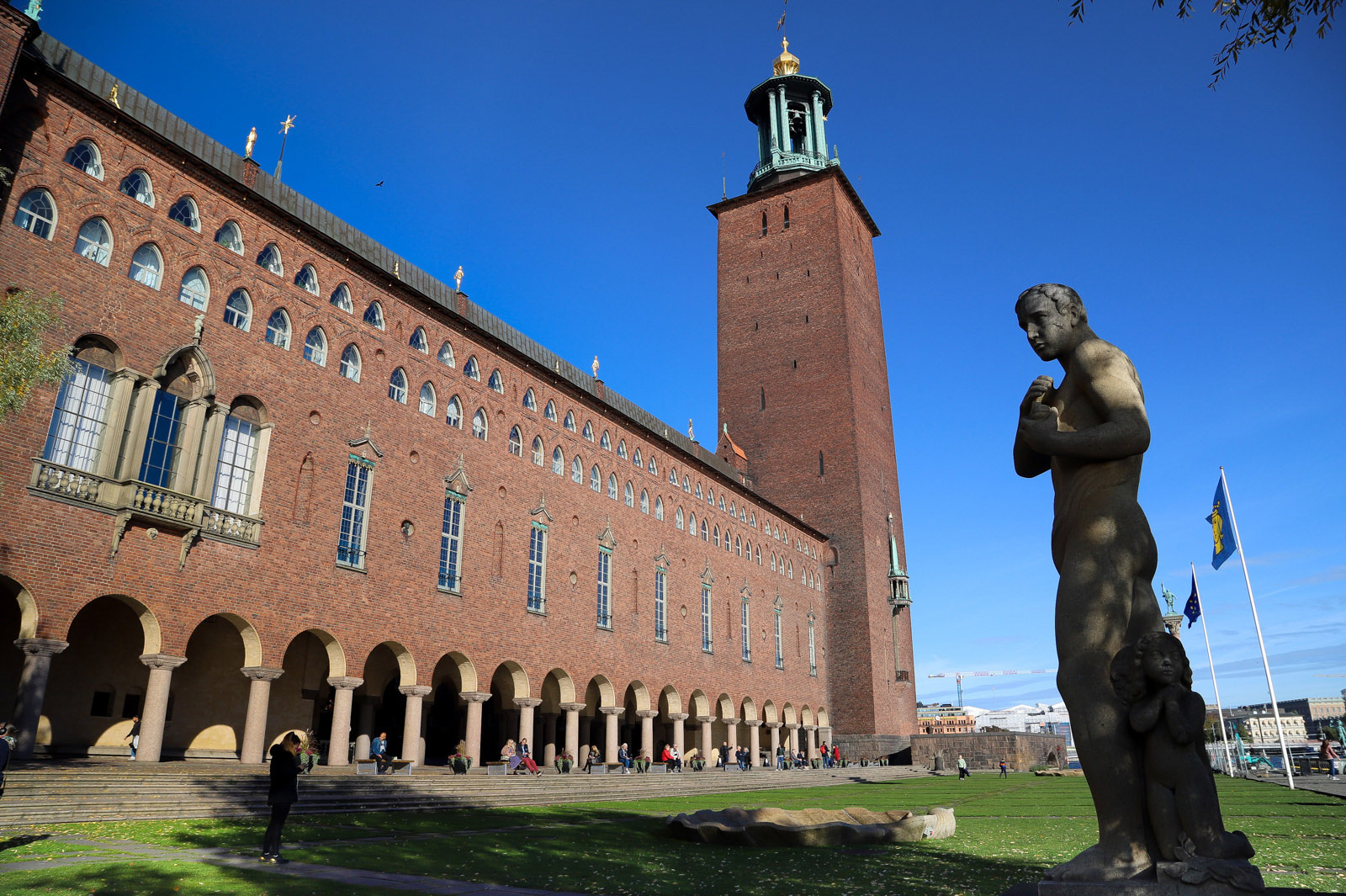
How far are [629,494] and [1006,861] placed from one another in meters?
27.5

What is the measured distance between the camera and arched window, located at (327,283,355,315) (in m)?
23.5

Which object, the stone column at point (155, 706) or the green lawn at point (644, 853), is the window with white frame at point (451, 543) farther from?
the green lawn at point (644, 853)


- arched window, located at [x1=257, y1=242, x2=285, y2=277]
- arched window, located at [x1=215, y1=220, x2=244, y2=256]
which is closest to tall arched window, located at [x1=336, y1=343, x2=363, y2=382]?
arched window, located at [x1=257, y1=242, x2=285, y2=277]

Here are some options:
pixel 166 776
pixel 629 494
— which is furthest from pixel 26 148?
pixel 629 494

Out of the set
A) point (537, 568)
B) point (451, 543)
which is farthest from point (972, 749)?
point (451, 543)

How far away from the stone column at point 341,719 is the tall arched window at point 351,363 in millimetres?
7866

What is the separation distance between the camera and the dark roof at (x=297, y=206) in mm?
18922

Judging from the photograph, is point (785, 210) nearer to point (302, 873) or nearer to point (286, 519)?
point (286, 519)

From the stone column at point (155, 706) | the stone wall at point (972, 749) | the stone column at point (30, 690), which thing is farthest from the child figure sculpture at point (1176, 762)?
the stone wall at point (972, 749)

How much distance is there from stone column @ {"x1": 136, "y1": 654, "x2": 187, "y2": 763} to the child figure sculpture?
18307 mm

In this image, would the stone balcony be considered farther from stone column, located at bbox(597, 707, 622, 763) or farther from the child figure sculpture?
the child figure sculpture

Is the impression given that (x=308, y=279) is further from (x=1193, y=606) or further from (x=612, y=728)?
(x=1193, y=606)

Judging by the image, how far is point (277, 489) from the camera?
67.5 feet

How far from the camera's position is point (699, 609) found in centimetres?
4006
